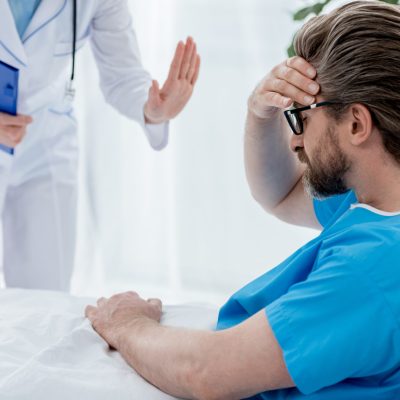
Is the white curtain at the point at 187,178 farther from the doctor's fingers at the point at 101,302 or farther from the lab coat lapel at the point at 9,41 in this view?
the doctor's fingers at the point at 101,302

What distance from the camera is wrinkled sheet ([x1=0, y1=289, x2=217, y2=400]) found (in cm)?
115

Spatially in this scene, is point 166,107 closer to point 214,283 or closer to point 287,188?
point 287,188

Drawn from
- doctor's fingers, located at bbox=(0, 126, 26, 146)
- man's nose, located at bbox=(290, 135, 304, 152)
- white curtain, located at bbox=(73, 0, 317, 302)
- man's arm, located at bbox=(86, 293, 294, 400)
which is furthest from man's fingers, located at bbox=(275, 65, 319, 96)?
white curtain, located at bbox=(73, 0, 317, 302)

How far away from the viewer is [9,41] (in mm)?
1809

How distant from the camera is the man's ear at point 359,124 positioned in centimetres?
116

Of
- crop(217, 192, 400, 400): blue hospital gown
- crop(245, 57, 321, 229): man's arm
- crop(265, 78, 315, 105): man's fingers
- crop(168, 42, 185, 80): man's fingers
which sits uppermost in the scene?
crop(168, 42, 185, 80): man's fingers

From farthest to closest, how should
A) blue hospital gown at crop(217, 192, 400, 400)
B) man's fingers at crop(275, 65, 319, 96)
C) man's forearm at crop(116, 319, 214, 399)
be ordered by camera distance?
man's fingers at crop(275, 65, 319, 96)
man's forearm at crop(116, 319, 214, 399)
blue hospital gown at crop(217, 192, 400, 400)

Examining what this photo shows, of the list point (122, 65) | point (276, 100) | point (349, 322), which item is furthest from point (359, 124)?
point (122, 65)

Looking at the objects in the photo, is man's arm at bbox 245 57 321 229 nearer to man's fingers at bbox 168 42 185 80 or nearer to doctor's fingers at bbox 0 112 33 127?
man's fingers at bbox 168 42 185 80

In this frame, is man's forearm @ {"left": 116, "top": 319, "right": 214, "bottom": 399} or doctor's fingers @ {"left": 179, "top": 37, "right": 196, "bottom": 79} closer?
man's forearm @ {"left": 116, "top": 319, "right": 214, "bottom": 399}

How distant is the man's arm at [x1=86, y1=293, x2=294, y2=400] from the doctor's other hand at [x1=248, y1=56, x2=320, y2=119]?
15.8 inches

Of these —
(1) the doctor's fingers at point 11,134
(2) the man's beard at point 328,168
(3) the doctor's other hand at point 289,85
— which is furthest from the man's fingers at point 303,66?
(1) the doctor's fingers at point 11,134

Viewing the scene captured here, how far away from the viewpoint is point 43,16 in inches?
74.4

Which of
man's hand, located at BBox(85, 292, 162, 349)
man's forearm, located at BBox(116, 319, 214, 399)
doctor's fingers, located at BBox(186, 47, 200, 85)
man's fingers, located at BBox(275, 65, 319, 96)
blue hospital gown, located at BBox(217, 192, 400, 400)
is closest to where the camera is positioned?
blue hospital gown, located at BBox(217, 192, 400, 400)
